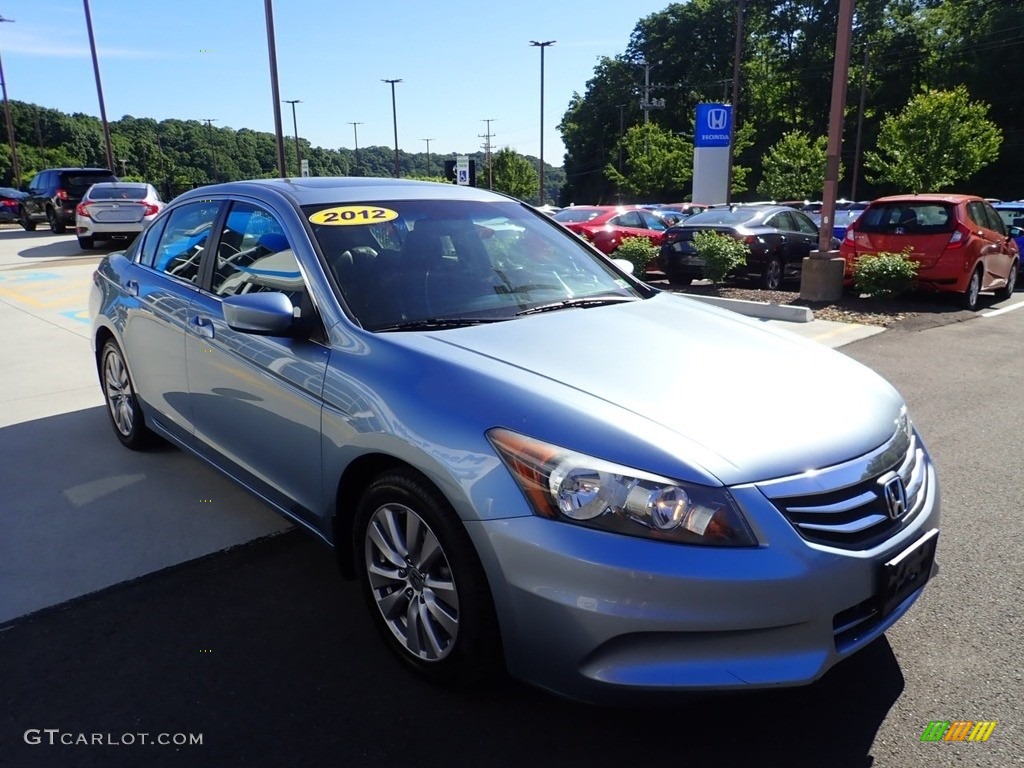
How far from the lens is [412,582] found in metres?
2.57

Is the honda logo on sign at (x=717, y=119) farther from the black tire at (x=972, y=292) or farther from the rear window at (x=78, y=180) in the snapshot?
the black tire at (x=972, y=292)

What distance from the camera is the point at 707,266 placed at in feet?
40.1

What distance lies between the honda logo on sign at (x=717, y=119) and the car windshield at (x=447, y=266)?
103ft

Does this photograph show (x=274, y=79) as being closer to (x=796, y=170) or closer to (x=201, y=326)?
(x=201, y=326)

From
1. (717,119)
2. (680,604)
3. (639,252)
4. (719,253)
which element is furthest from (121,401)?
(717,119)

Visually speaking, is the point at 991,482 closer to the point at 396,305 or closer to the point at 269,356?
the point at 396,305

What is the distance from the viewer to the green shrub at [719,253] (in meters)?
11.9

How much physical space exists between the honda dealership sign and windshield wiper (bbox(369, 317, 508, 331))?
3126 centimetres

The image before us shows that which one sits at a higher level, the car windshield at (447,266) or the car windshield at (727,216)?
the car windshield at (447,266)

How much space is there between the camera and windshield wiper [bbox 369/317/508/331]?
9.53 feet

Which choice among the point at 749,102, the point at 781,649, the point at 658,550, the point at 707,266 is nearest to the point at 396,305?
the point at 658,550

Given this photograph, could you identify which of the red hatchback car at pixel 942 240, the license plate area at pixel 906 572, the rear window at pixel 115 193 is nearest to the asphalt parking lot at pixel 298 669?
the license plate area at pixel 906 572

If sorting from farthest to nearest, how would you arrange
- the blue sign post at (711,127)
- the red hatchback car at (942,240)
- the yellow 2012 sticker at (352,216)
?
the blue sign post at (711,127), the red hatchback car at (942,240), the yellow 2012 sticker at (352,216)

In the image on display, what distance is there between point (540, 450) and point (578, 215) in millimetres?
14652
